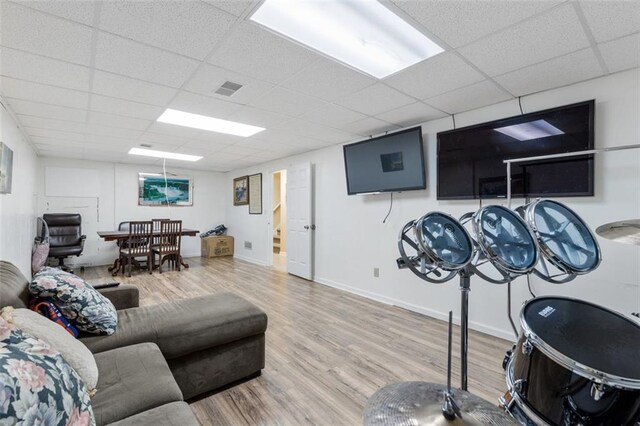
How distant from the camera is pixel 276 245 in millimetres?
8195

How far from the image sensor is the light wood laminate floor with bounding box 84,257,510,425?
69.2 inches

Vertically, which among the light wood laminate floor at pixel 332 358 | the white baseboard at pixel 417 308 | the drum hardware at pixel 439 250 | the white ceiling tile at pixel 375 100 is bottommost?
the light wood laminate floor at pixel 332 358

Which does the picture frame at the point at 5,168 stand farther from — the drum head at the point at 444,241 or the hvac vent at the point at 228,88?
the drum head at the point at 444,241

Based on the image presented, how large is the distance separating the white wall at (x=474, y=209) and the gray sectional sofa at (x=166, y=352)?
219cm

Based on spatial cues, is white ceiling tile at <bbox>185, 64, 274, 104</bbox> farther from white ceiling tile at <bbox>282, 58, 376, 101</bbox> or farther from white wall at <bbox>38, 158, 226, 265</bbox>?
white wall at <bbox>38, 158, 226, 265</bbox>

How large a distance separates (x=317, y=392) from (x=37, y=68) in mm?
3082

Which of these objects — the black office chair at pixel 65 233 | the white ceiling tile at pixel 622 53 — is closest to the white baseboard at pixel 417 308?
the white ceiling tile at pixel 622 53

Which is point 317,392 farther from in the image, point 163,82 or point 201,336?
point 163,82

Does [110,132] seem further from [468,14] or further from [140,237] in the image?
[468,14]

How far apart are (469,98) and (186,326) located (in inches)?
118

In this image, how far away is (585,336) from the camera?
3.86 ft

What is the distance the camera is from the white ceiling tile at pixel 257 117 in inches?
119

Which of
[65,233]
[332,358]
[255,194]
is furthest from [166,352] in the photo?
[65,233]

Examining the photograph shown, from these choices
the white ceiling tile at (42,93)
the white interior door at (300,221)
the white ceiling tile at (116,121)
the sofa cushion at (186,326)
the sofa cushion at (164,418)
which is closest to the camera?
the sofa cushion at (164,418)
